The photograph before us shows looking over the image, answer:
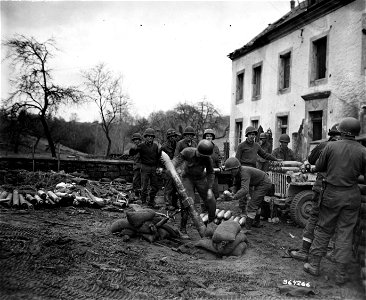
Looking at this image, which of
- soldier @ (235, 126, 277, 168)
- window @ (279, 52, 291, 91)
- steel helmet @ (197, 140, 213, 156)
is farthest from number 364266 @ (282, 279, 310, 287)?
window @ (279, 52, 291, 91)

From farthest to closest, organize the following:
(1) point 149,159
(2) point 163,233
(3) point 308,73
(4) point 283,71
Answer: (4) point 283,71
(3) point 308,73
(1) point 149,159
(2) point 163,233

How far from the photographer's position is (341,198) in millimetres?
4430

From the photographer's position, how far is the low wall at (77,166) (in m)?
13.4

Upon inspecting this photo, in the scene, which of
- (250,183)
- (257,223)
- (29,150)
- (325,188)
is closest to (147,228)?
(250,183)

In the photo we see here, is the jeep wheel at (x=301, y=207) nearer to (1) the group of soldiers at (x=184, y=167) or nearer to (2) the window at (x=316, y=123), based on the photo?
(1) the group of soldiers at (x=184, y=167)

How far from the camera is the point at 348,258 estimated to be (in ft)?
14.2

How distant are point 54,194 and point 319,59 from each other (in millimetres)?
12727

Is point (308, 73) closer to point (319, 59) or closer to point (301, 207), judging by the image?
point (319, 59)

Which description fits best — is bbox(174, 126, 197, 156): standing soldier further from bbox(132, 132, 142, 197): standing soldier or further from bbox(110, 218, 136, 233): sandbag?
bbox(110, 218, 136, 233): sandbag

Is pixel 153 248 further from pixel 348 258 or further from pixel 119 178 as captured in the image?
pixel 119 178

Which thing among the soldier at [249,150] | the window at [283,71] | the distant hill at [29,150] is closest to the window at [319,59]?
the window at [283,71]

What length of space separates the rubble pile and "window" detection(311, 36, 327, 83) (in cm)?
989

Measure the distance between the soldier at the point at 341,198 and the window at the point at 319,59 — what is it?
38.5 ft

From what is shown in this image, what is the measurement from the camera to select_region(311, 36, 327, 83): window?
15.3 meters
